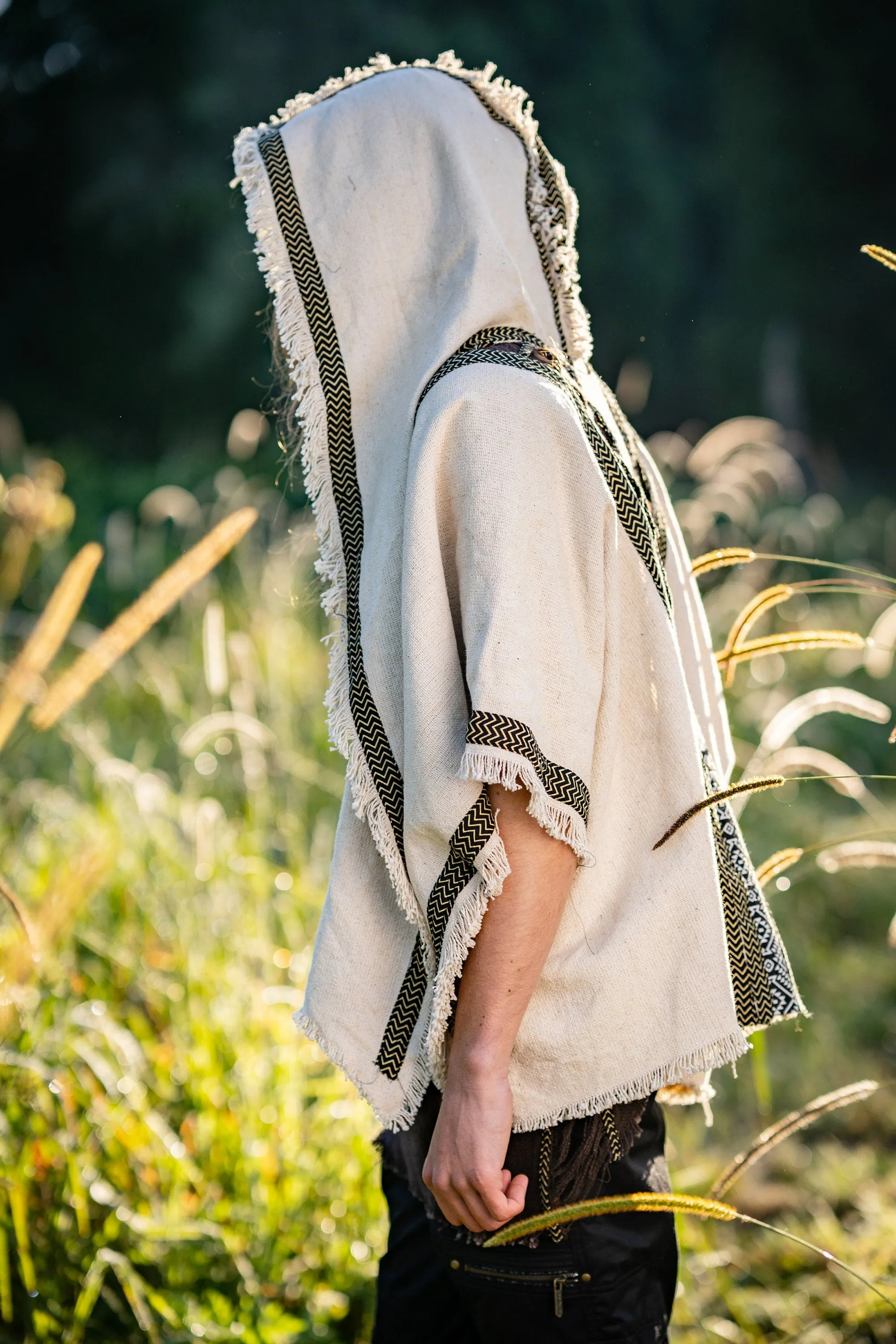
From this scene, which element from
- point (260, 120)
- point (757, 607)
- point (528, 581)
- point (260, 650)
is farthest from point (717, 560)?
point (260, 120)

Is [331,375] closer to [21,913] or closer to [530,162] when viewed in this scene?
[530,162]

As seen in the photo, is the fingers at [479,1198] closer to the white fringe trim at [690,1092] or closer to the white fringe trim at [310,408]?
the white fringe trim at [690,1092]

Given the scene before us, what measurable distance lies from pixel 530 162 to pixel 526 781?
2.69 feet

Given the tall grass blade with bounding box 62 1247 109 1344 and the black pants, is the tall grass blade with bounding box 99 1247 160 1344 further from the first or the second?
the black pants

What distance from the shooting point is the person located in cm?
117

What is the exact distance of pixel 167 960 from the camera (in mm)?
2695

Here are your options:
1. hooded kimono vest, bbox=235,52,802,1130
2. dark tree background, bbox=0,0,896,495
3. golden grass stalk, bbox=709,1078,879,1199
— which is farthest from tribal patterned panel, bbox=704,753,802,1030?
dark tree background, bbox=0,0,896,495

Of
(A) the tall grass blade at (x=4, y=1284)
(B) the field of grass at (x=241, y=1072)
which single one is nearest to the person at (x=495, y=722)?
(B) the field of grass at (x=241, y=1072)

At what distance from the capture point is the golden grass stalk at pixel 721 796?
3.96 ft

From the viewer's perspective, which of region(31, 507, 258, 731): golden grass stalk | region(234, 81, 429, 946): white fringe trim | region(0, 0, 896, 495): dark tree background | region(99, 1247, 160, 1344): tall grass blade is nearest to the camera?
region(234, 81, 429, 946): white fringe trim

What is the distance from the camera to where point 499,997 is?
1173 mm

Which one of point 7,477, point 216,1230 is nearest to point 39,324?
point 7,477

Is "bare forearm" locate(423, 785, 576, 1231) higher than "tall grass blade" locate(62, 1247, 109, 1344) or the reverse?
higher

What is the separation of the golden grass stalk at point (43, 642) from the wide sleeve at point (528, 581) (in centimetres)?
83
